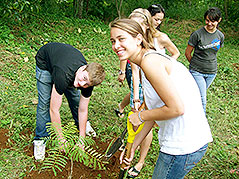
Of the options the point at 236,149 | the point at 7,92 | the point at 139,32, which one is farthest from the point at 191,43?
the point at 7,92

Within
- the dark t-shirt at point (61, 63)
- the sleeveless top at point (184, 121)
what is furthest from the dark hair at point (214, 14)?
the sleeveless top at point (184, 121)

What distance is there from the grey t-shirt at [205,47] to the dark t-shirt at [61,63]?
203 centimetres

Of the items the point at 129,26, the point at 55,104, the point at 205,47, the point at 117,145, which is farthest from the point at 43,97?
the point at 205,47

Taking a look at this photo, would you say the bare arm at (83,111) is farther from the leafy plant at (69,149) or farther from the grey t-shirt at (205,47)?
the grey t-shirt at (205,47)

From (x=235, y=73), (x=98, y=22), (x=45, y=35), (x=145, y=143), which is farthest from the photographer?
(x=98, y=22)

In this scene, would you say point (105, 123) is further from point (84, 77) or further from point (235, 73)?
point (235, 73)

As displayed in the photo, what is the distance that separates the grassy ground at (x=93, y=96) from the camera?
3.17 m

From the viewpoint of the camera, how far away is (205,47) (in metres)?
3.80

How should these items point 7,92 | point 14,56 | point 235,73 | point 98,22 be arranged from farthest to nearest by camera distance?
1. point 98,22
2. point 235,73
3. point 14,56
4. point 7,92

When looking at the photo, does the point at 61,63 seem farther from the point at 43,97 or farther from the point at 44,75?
the point at 43,97

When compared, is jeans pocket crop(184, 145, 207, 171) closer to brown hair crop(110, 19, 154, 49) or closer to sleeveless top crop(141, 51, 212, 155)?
sleeveless top crop(141, 51, 212, 155)

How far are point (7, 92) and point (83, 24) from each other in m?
4.11

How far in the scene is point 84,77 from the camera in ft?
7.59

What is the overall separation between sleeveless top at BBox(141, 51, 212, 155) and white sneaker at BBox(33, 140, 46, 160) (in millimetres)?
1768
